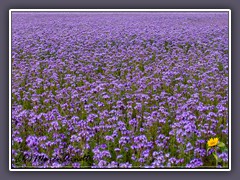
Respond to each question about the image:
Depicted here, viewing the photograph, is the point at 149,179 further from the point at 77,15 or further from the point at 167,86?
the point at 77,15

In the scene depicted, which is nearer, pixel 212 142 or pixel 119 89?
pixel 212 142

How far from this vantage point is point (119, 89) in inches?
175

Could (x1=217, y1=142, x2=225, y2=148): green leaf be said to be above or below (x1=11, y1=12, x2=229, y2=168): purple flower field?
below

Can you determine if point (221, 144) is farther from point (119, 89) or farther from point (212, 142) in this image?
point (119, 89)

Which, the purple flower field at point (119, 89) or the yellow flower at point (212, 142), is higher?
the purple flower field at point (119, 89)

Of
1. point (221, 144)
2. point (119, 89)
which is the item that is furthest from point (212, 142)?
point (119, 89)

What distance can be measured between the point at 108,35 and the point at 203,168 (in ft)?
4.41

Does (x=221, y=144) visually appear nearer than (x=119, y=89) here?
Yes

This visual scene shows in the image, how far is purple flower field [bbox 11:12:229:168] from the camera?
13.5 feet

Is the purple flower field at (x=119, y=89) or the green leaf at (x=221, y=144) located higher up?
the purple flower field at (x=119, y=89)

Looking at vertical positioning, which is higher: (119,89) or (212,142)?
(119,89)

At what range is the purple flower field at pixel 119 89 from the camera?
4129 millimetres

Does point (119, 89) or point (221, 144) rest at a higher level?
point (119, 89)
